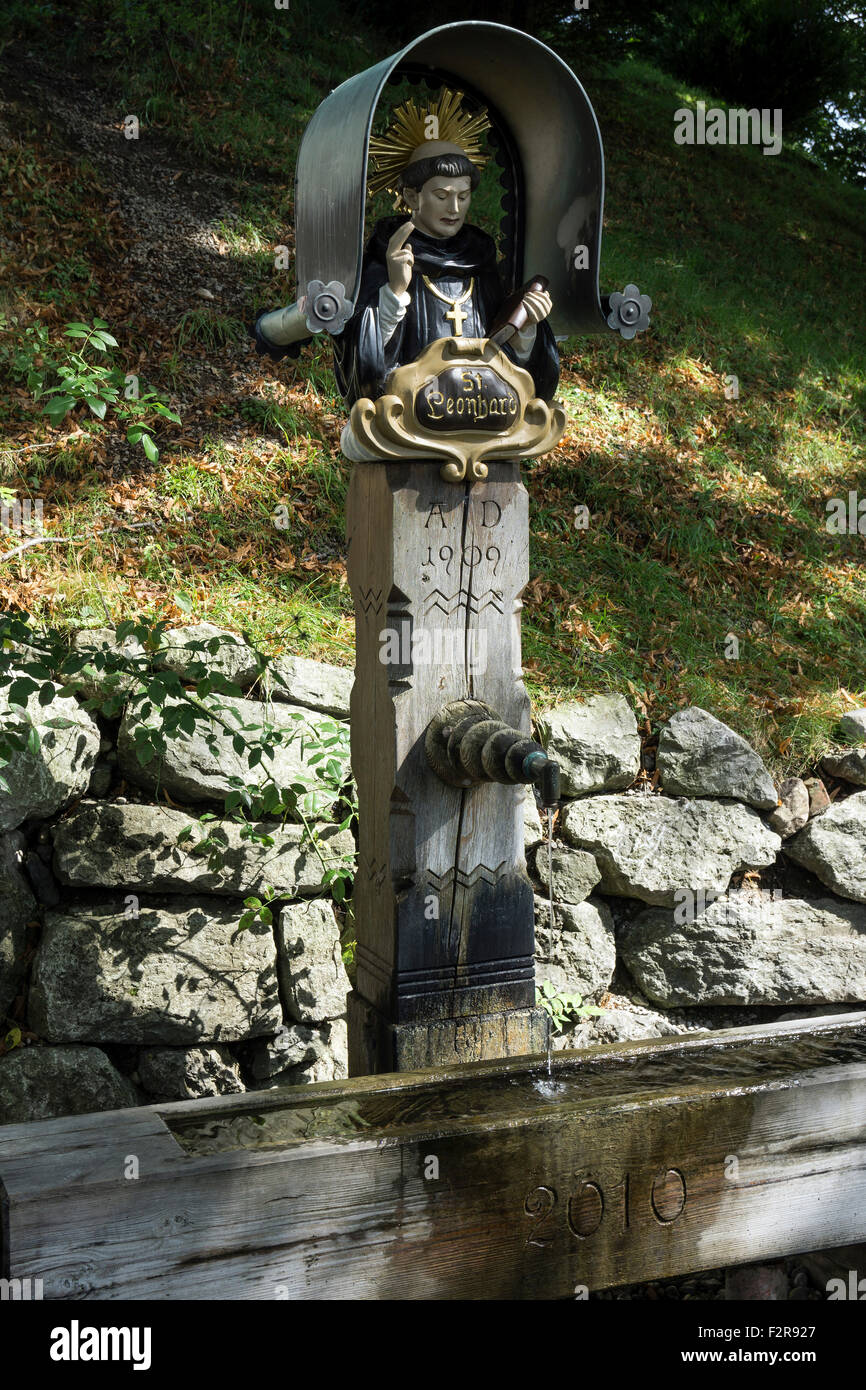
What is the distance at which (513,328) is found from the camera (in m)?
3.04

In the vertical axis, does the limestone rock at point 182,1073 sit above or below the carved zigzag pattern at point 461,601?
below

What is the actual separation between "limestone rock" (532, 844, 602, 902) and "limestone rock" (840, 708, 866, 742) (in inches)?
49.2

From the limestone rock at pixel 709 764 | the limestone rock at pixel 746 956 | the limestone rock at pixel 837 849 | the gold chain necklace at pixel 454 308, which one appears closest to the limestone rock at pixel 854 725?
the limestone rock at pixel 837 849

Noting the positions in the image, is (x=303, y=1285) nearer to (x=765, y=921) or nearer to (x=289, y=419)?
(x=765, y=921)

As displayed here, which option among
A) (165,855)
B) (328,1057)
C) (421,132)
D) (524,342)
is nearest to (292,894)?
(165,855)

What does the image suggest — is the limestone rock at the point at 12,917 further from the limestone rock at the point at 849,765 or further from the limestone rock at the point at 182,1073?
→ the limestone rock at the point at 849,765

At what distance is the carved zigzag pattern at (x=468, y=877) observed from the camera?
3066 mm

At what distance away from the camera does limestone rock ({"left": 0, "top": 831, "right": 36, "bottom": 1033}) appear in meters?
3.88

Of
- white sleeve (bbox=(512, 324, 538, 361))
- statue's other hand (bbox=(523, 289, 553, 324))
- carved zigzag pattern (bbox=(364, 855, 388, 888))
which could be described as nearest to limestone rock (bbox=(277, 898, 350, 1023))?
carved zigzag pattern (bbox=(364, 855, 388, 888))

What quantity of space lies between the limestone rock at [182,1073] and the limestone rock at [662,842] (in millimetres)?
1457

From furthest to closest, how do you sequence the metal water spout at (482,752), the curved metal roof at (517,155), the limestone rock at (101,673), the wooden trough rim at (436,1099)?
the limestone rock at (101,673) → the curved metal roof at (517,155) → the metal water spout at (482,752) → the wooden trough rim at (436,1099)

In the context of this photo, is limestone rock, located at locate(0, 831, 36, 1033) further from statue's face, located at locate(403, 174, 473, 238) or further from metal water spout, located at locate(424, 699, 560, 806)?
statue's face, located at locate(403, 174, 473, 238)

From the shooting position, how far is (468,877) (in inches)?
122

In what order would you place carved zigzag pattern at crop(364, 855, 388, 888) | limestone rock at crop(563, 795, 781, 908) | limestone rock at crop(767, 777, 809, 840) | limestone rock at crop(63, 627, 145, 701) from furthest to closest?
limestone rock at crop(767, 777, 809, 840), limestone rock at crop(563, 795, 781, 908), limestone rock at crop(63, 627, 145, 701), carved zigzag pattern at crop(364, 855, 388, 888)
